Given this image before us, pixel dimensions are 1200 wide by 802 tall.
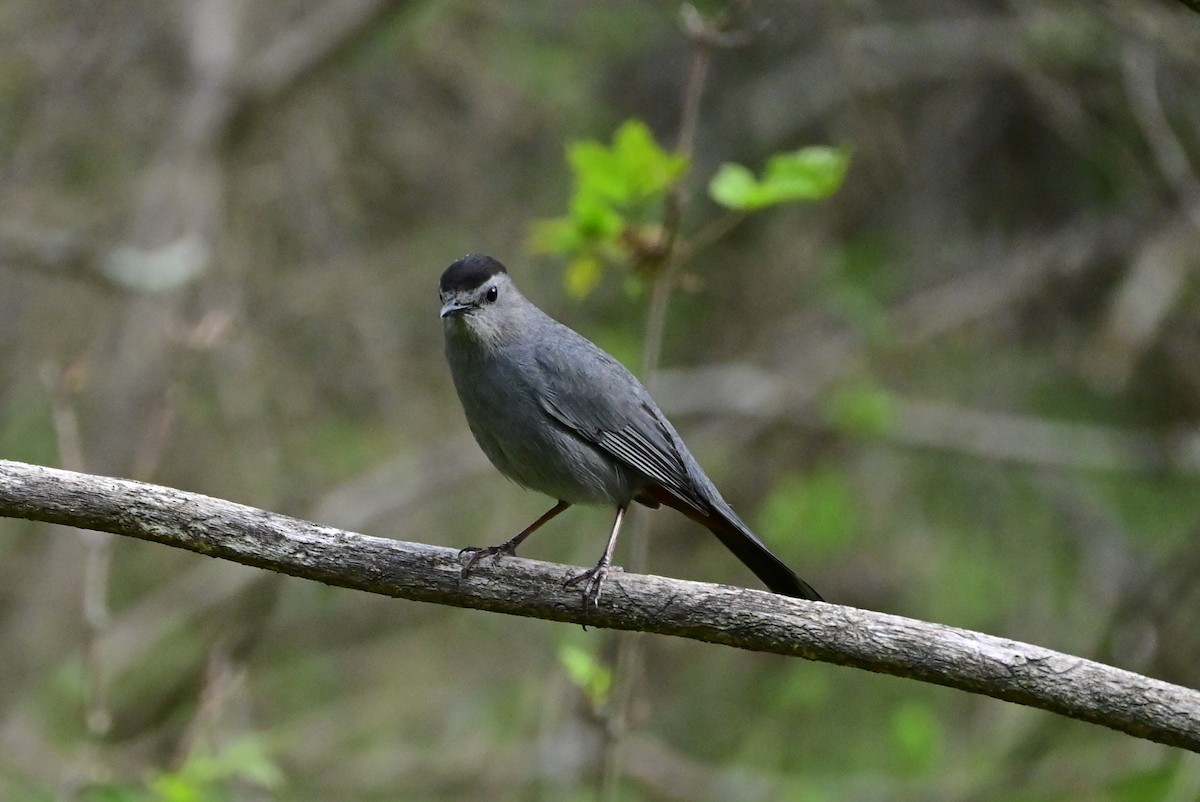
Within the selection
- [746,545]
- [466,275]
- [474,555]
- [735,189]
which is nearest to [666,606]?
[474,555]

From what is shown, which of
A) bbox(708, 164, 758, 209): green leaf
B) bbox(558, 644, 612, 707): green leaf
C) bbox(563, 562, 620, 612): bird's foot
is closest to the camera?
bbox(563, 562, 620, 612): bird's foot

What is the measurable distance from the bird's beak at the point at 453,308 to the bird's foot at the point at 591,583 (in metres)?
1.15

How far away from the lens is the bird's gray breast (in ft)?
14.9

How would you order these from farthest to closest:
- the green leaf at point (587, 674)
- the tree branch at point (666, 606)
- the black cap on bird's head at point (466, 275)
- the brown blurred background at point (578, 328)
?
the brown blurred background at point (578, 328) < the black cap on bird's head at point (466, 275) < the green leaf at point (587, 674) < the tree branch at point (666, 606)

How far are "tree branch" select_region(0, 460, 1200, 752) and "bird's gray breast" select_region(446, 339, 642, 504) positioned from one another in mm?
917

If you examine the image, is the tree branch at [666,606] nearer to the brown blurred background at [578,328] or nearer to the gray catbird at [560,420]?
the gray catbird at [560,420]

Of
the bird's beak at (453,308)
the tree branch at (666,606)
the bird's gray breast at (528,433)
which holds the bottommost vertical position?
the tree branch at (666,606)

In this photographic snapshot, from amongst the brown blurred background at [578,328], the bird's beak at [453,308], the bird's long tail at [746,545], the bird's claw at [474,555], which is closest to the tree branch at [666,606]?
the bird's claw at [474,555]

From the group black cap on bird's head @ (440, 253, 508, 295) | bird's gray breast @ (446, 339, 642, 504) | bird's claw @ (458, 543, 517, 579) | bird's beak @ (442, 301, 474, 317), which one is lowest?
bird's claw @ (458, 543, 517, 579)

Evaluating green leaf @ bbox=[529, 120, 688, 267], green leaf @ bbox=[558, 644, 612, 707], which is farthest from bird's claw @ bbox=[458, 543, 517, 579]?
green leaf @ bbox=[529, 120, 688, 267]

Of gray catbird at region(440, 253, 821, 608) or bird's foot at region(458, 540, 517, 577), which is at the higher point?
gray catbird at region(440, 253, 821, 608)

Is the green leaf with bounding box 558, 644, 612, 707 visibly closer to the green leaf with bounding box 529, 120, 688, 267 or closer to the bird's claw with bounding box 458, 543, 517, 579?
the bird's claw with bounding box 458, 543, 517, 579

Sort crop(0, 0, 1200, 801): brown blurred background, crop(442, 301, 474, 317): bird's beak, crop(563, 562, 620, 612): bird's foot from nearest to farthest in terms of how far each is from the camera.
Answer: crop(563, 562, 620, 612): bird's foot
crop(442, 301, 474, 317): bird's beak
crop(0, 0, 1200, 801): brown blurred background

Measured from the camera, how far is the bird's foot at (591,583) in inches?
142
